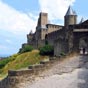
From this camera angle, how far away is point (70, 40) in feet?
143

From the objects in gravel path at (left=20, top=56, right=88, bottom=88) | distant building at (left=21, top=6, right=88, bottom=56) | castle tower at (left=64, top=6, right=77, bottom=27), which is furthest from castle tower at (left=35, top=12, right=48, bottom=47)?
gravel path at (left=20, top=56, right=88, bottom=88)

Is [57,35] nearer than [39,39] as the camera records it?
Yes

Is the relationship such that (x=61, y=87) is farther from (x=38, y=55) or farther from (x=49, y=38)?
(x=49, y=38)

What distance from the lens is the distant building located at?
42.6 meters

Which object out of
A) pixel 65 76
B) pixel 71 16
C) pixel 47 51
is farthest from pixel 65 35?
pixel 65 76

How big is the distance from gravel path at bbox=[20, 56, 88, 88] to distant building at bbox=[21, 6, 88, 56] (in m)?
9.71

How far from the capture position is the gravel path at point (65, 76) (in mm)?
24281

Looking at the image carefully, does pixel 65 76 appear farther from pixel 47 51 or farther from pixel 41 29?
pixel 41 29

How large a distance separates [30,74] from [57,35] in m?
37.0

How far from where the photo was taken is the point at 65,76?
2669 centimetres

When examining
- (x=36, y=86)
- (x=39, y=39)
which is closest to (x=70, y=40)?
(x=36, y=86)

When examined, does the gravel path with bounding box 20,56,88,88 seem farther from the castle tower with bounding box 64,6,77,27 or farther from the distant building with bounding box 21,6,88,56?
the castle tower with bounding box 64,6,77,27

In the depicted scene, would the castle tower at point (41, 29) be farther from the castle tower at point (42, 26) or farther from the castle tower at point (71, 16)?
the castle tower at point (71, 16)

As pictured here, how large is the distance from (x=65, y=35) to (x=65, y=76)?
31.3 m
